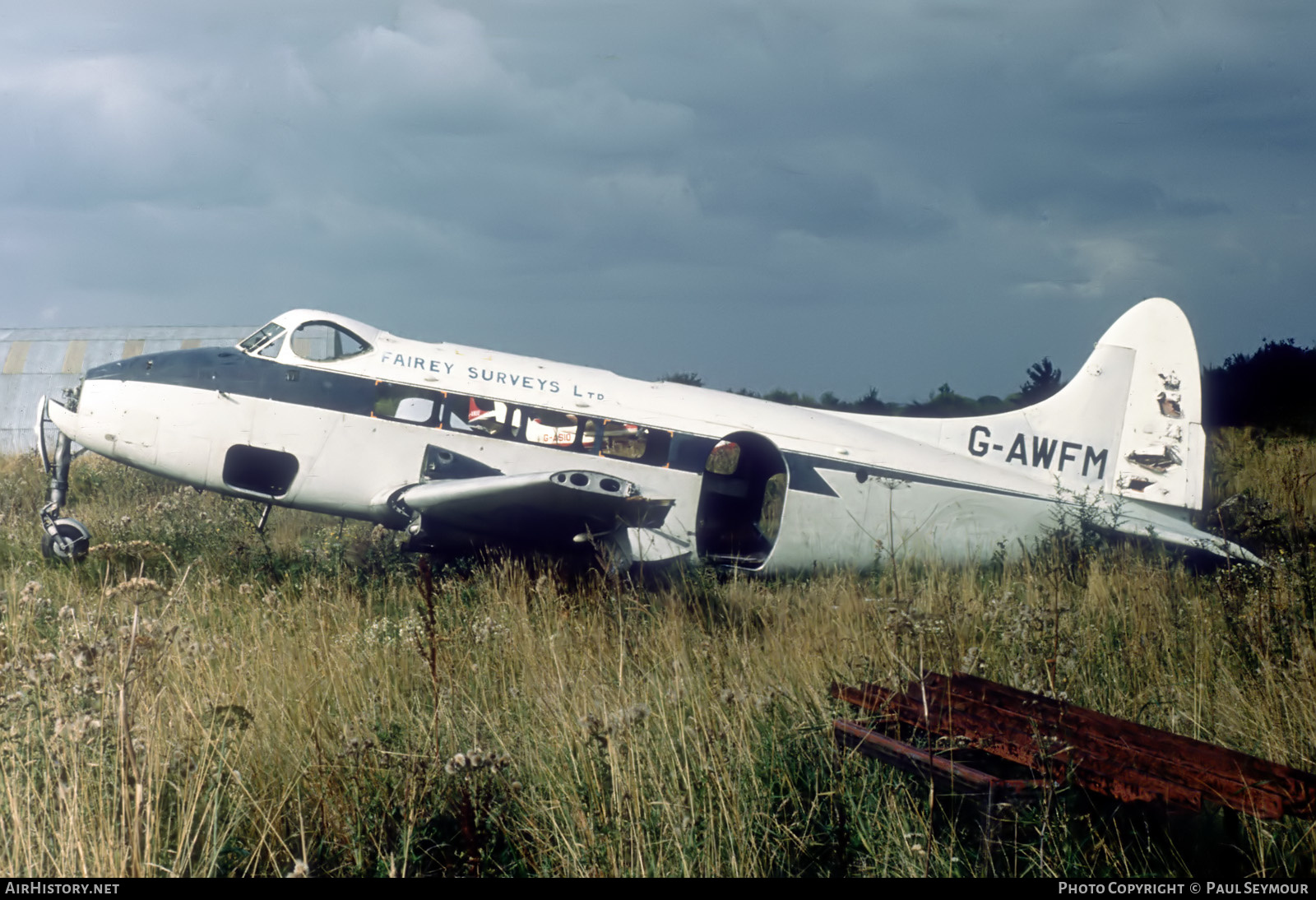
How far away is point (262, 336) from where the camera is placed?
29.5 feet

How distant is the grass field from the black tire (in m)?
1.32

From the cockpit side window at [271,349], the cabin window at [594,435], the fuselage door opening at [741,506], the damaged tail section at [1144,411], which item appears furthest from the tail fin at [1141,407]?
the cockpit side window at [271,349]

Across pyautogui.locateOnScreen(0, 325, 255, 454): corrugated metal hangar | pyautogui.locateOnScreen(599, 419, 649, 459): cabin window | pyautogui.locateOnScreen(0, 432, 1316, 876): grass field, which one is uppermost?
pyautogui.locateOnScreen(0, 325, 255, 454): corrugated metal hangar

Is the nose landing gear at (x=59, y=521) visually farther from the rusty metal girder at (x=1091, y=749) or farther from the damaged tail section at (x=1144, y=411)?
the damaged tail section at (x=1144, y=411)

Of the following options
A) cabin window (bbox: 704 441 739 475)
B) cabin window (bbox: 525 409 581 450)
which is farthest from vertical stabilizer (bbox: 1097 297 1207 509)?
cabin window (bbox: 525 409 581 450)

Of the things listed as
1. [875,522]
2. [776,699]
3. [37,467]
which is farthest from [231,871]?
[37,467]

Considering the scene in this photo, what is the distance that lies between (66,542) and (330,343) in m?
3.14

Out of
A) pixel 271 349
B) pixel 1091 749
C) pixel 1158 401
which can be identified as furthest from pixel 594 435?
pixel 1158 401

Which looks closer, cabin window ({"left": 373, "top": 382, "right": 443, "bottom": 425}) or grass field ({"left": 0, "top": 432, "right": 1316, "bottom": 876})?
grass field ({"left": 0, "top": 432, "right": 1316, "bottom": 876})

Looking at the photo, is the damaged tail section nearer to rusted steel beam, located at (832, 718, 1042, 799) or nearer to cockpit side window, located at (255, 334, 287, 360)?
rusted steel beam, located at (832, 718, 1042, 799)

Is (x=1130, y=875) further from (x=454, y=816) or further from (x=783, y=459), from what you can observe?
(x=783, y=459)

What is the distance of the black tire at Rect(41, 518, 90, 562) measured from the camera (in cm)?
856

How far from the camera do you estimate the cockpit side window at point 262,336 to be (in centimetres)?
896

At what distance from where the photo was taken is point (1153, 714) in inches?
181
